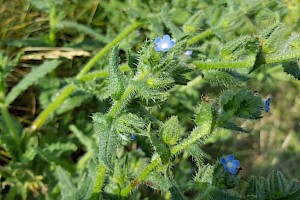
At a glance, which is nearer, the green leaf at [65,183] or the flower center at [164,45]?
the flower center at [164,45]

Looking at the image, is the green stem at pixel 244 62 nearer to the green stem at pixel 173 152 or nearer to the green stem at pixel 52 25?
the green stem at pixel 173 152

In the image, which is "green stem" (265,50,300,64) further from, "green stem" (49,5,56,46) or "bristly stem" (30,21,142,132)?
"green stem" (49,5,56,46)

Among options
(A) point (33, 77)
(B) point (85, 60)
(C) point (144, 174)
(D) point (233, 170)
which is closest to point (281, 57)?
(D) point (233, 170)

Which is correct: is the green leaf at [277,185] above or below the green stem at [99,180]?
below

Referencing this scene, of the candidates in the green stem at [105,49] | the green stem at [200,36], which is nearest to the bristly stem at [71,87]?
the green stem at [105,49]

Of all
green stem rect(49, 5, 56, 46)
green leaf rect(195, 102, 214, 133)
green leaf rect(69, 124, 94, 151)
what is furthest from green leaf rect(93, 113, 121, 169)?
green stem rect(49, 5, 56, 46)

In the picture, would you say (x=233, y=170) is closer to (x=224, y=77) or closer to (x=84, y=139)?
(x=224, y=77)
